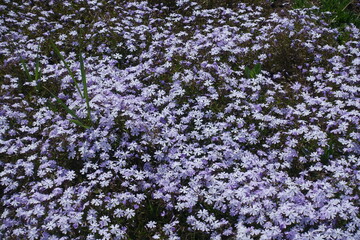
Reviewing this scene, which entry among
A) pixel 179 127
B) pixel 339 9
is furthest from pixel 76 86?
pixel 339 9

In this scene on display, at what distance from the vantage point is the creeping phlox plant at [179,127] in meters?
4.14

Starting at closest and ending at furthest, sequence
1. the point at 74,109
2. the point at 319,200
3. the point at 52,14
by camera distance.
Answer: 1. the point at 319,200
2. the point at 74,109
3. the point at 52,14

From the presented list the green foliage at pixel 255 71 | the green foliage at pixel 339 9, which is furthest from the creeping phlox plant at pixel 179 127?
the green foliage at pixel 339 9

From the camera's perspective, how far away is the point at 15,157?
488cm

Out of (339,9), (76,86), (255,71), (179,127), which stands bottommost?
(179,127)

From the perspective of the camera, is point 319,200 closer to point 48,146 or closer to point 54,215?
point 54,215

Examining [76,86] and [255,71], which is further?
[255,71]

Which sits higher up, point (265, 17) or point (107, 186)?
point (265, 17)

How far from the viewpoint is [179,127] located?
5.01 metres

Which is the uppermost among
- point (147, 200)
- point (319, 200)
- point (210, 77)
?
point (210, 77)

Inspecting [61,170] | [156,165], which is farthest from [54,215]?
[156,165]

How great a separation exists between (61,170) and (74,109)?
38.9 inches

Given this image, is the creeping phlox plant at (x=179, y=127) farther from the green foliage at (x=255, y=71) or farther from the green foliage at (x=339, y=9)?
the green foliage at (x=339, y=9)

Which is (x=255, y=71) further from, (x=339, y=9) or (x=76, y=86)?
(x=339, y=9)
